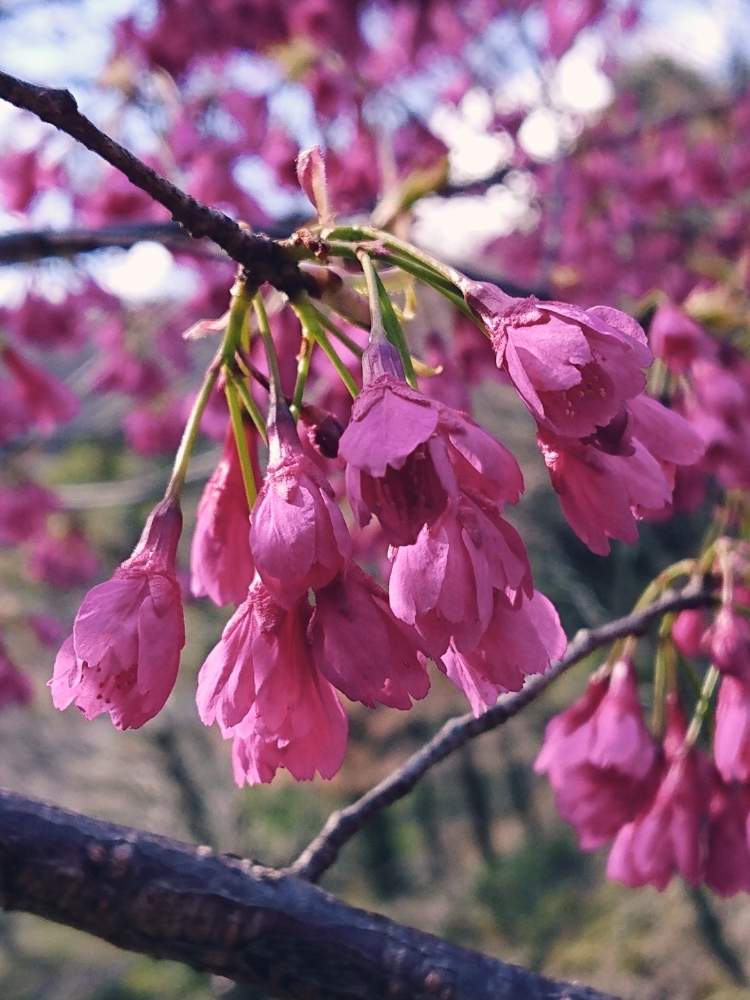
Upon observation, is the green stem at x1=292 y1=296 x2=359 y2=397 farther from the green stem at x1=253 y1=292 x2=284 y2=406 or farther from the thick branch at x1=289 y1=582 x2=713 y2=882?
the thick branch at x1=289 y1=582 x2=713 y2=882

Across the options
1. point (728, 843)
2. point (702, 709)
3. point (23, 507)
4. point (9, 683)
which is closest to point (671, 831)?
point (728, 843)

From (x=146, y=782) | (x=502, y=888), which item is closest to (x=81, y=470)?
(x=146, y=782)

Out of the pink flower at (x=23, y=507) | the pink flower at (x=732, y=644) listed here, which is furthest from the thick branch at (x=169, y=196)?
the pink flower at (x=23, y=507)

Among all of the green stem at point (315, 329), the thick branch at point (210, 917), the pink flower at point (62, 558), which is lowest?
the thick branch at point (210, 917)

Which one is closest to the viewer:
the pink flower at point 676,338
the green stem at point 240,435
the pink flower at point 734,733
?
the green stem at point 240,435

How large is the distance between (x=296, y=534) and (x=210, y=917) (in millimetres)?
419

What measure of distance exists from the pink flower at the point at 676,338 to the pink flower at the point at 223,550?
1022 mm

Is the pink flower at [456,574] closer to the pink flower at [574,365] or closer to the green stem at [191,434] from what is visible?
the pink flower at [574,365]

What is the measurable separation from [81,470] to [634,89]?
26.9 ft

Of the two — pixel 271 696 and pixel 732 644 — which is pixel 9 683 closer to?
pixel 732 644

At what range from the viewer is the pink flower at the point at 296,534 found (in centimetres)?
70

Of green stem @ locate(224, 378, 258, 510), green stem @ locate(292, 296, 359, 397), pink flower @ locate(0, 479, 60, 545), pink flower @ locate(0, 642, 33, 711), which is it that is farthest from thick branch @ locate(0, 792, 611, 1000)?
pink flower @ locate(0, 479, 60, 545)

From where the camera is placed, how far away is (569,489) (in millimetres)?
755

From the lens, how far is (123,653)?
0.76 metres
